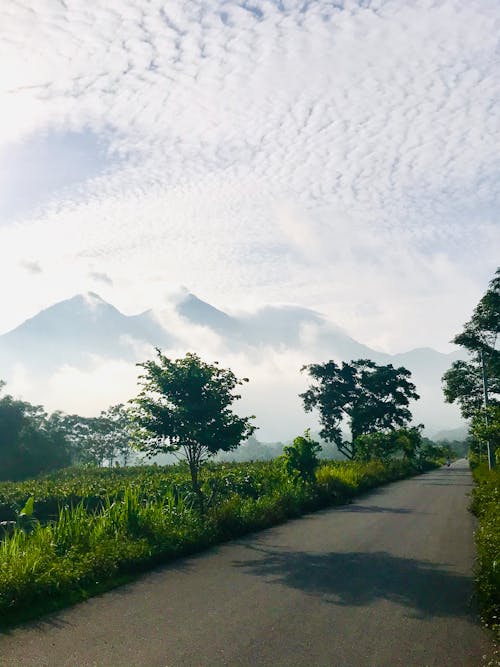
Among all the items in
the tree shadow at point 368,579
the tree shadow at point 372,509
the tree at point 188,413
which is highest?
the tree at point 188,413

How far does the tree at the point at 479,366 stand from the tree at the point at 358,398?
37.7 ft

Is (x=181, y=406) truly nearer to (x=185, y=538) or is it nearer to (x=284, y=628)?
(x=185, y=538)

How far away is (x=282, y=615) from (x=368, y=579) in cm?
237

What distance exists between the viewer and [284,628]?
20.8ft

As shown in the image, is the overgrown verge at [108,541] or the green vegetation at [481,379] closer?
the overgrown verge at [108,541]

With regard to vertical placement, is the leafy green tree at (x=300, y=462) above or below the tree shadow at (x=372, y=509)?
above

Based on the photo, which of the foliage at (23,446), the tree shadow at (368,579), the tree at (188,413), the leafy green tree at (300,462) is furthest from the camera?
the foliage at (23,446)

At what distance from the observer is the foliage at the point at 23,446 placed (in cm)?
5803

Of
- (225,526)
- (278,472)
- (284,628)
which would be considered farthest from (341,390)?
(284,628)

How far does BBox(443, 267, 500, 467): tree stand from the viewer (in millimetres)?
30078

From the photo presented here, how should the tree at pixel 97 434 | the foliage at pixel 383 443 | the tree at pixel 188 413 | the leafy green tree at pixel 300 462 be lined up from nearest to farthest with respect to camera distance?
the tree at pixel 188 413 → the leafy green tree at pixel 300 462 → the foliage at pixel 383 443 → the tree at pixel 97 434

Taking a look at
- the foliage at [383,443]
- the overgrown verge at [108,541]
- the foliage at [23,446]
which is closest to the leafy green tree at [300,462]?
the overgrown verge at [108,541]

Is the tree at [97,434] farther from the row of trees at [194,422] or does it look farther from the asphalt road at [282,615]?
the asphalt road at [282,615]

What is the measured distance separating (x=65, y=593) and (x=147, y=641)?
2289 mm
